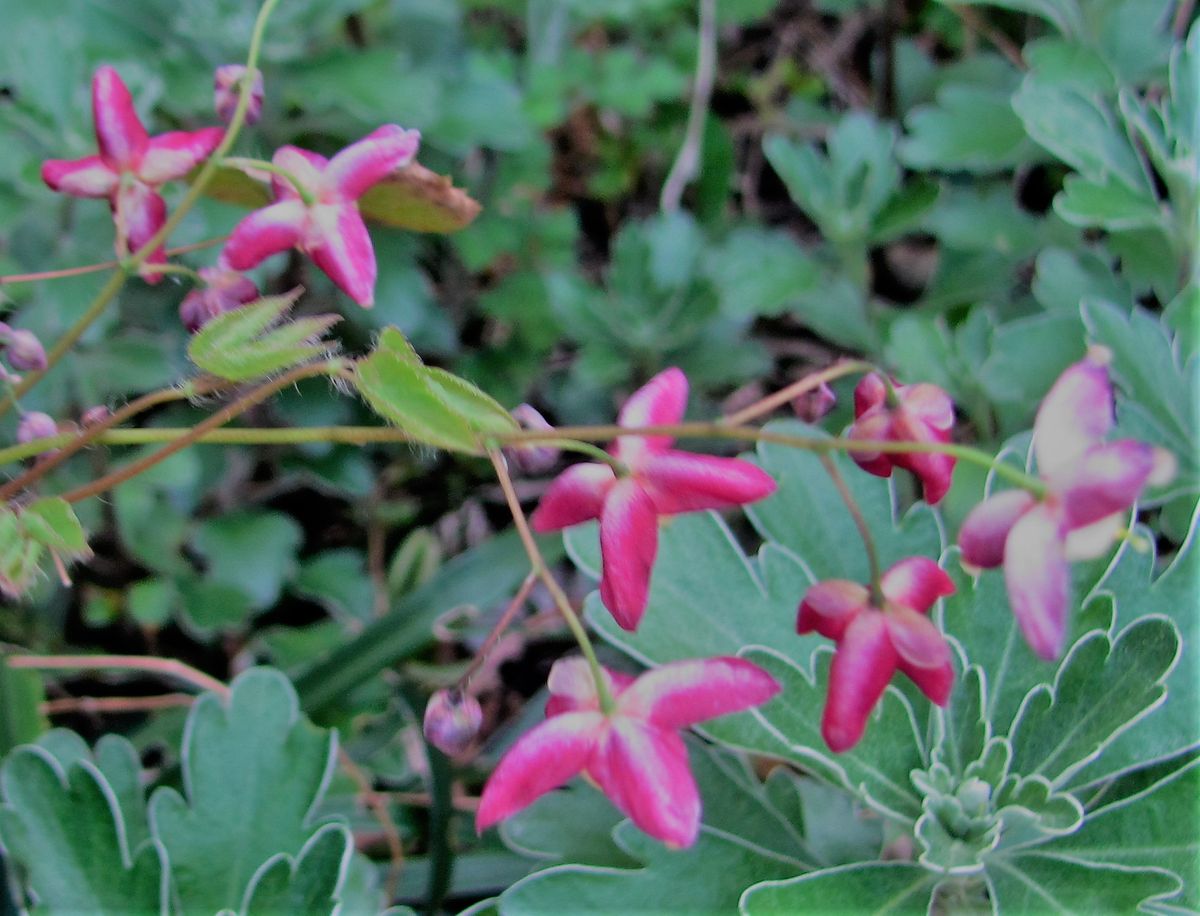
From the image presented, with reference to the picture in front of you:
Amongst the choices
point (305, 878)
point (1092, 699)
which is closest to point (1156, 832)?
point (1092, 699)

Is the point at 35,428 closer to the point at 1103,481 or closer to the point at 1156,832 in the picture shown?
the point at 1103,481

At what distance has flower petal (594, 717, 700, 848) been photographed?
501mm

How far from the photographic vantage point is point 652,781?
514 millimetres

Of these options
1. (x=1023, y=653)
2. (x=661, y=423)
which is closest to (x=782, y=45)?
(x=1023, y=653)

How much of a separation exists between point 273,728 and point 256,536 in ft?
1.45

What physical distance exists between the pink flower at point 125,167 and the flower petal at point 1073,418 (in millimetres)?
515

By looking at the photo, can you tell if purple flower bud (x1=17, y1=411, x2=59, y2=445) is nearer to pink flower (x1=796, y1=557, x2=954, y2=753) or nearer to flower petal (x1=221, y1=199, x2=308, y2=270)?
flower petal (x1=221, y1=199, x2=308, y2=270)

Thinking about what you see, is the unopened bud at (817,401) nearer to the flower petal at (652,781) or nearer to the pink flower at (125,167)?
the flower petal at (652,781)

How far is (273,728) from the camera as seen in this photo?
31.6 inches

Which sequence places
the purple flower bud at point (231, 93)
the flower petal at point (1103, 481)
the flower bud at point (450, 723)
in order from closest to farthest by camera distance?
the flower petal at point (1103, 481), the flower bud at point (450, 723), the purple flower bud at point (231, 93)

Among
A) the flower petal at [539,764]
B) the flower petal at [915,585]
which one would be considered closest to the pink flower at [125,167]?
the flower petal at [539,764]

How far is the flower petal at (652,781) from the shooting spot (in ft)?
1.64

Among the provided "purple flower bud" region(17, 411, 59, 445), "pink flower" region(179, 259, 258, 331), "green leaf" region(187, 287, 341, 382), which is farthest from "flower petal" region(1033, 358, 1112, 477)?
"purple flower bud" region(17, 411, 59, 445)

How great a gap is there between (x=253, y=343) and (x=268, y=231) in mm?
111
